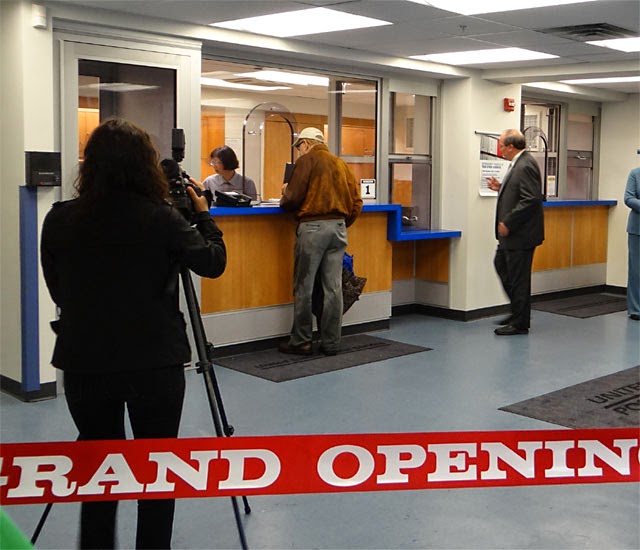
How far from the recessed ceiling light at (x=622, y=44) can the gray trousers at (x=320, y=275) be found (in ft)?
7.26

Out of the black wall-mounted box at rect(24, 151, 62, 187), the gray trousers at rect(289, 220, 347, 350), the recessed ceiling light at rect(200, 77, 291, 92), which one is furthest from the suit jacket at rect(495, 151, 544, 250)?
the black wall-mounted box at rect(24, 151, 62, 187)

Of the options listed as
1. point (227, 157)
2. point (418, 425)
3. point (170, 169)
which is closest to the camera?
point (170, 169)

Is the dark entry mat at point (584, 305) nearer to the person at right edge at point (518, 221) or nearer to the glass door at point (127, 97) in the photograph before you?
the person at right edge at point (518, 221)

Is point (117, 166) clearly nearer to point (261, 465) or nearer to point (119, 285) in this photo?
point (119, 285)

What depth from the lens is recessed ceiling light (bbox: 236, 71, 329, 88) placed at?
683 centimetres

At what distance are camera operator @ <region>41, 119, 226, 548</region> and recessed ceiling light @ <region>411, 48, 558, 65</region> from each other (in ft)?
15.5

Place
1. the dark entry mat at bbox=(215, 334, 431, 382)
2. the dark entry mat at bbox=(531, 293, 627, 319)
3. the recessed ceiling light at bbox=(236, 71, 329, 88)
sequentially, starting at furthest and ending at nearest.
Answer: the dark entry mat at bbox=(531, 293, 627, 319) → the recessed ceiling light at bbox=(236, 71, 329, 88) → the dark entry mat at bbox=(215, 334, 431, 382)

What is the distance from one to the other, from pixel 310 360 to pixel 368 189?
1918 millimetres

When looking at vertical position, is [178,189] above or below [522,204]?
above

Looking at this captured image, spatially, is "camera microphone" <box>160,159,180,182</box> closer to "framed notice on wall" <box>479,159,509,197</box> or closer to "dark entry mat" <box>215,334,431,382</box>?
"dark entry mat" <box>215,334,431,382</box>

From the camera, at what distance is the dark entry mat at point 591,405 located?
14.4 ft

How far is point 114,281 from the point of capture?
215cm

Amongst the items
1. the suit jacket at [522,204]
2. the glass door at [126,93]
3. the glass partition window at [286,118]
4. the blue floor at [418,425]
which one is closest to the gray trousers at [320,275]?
the blue floor at [418,425]

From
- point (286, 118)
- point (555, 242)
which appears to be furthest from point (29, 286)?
point (555, 242)
